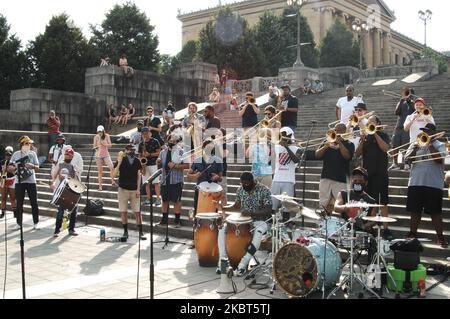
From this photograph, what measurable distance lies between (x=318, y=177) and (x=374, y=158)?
354 centimetres

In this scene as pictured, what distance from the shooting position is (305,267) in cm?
614

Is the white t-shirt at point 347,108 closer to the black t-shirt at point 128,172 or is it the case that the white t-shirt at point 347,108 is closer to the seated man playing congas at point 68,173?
the black t-shirt at point 128,172

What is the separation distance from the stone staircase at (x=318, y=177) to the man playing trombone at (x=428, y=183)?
1.45 feet

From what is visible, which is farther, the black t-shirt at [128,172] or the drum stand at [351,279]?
the black t-shirt at [128,172]

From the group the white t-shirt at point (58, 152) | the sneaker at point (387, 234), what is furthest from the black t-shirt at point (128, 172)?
the sneaker at point (387, 234)

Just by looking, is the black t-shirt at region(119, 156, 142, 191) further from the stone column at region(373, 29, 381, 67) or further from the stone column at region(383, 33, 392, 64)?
the stone column at region(383, 33, 392, 64)

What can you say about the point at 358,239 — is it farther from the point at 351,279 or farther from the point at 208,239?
the point at 208,239

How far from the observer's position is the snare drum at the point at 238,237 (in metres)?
7.55

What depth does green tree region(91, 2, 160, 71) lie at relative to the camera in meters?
37.3

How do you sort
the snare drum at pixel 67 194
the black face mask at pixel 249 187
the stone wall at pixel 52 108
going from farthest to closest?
the stone wall at pixel 52 108
the snare drum at pixel 67 194
the black face mask at pixel 249 187

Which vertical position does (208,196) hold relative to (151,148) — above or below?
below

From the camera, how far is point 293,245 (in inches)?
245

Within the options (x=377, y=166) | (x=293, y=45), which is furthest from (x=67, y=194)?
(x=293, y=45)

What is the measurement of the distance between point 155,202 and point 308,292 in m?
7.10
